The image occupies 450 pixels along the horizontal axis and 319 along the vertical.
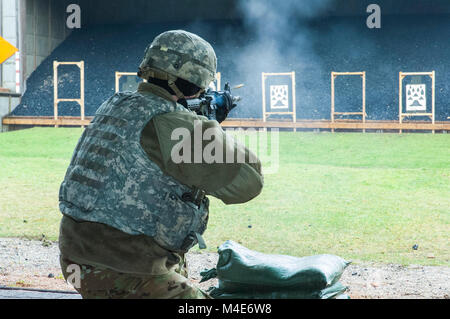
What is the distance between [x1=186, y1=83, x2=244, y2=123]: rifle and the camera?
1959 mm

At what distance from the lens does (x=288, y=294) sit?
7.80ft

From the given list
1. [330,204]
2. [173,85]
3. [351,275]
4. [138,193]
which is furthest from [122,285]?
[330,204]

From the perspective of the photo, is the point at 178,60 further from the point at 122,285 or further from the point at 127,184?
the point at 122,285

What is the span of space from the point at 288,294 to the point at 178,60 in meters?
1.05

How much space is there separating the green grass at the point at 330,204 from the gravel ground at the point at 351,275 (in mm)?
255

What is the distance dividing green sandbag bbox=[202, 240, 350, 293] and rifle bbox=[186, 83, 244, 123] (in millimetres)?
670

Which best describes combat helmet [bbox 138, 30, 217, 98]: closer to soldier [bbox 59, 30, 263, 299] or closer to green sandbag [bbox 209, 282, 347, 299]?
soldier [bbox 59, 30, 263, 299]

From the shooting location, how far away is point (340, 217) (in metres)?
5.30

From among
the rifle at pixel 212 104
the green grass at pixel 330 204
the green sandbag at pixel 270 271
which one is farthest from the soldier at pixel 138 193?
the green grass at pixel 330 204

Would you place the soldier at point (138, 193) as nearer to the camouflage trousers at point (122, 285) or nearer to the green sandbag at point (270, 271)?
the camouflage trousers at point (122, 285)

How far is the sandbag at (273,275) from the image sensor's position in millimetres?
2320
